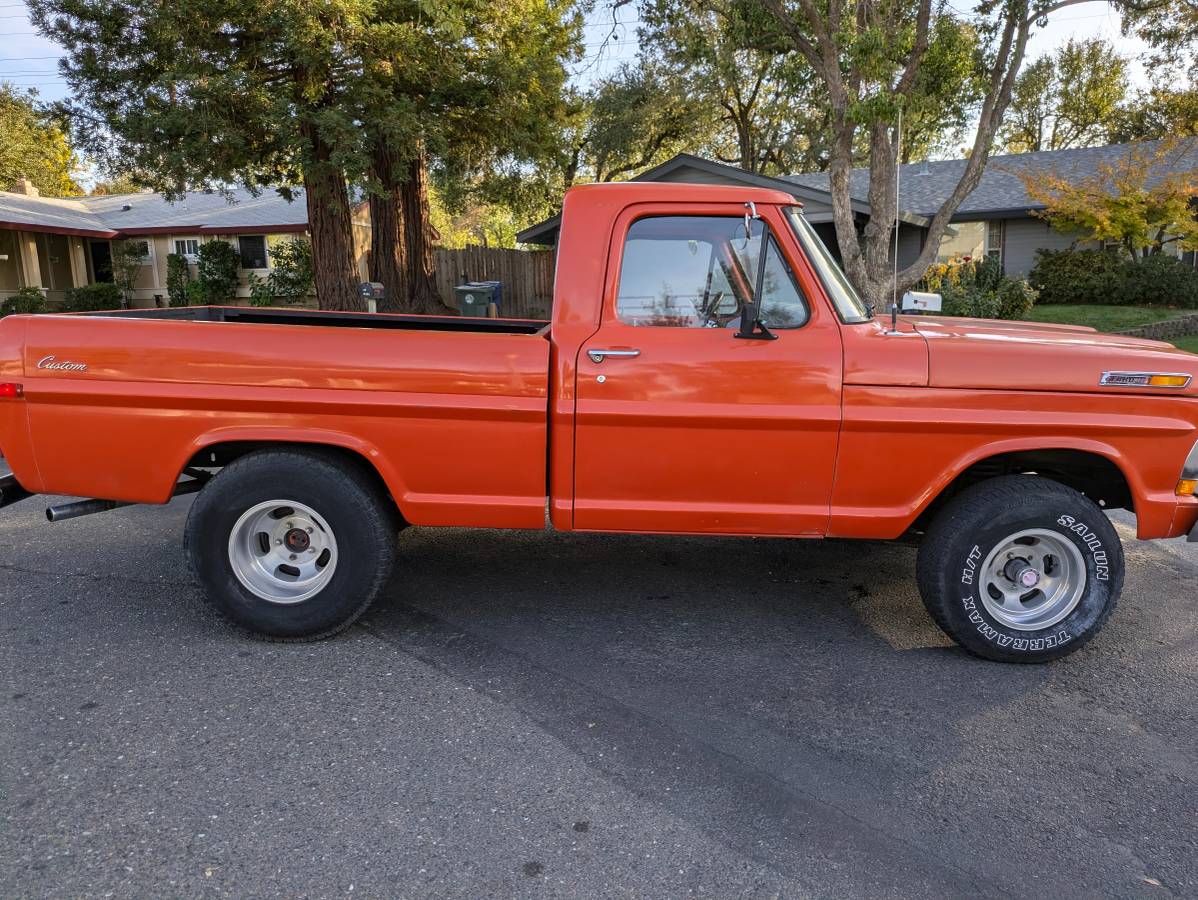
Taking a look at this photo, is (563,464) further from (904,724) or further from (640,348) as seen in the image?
(904,724)

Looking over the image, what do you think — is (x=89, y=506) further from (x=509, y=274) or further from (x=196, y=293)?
(x=196, y=293)

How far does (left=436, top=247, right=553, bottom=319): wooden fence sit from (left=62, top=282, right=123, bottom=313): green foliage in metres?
11.4

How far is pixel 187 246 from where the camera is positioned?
94.8ft

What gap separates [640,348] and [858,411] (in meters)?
1.03

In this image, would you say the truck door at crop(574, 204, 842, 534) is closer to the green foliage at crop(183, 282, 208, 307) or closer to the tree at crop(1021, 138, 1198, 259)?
the tree at crop(1021, 138, 1198, 259)

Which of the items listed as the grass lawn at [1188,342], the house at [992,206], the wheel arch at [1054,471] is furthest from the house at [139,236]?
the wheel arch at [1054,471]

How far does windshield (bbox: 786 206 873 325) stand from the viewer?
160 inches

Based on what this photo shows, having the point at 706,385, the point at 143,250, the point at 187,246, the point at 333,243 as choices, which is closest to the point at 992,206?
the point at 333,243

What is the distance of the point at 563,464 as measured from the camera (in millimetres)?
4102

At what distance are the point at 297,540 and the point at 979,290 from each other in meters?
16.9

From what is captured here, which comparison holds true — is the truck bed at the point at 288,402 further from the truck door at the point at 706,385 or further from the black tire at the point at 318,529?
the truck door at the point at 706,385

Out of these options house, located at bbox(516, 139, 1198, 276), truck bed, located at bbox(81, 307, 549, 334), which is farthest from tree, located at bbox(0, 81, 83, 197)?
truck bed, located at bbox(81, 307, 549, 334)

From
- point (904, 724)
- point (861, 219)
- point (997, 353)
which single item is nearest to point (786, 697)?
point (904, 724)

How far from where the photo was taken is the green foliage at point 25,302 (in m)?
23.6
